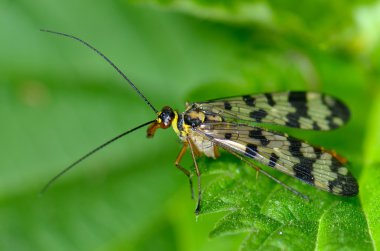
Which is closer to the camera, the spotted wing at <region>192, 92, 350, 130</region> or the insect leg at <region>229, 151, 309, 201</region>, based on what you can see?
the insect leg at <region>229, 151, 309, 201</region>

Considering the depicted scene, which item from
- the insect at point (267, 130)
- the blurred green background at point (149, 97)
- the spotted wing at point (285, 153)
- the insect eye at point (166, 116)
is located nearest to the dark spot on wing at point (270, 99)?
the insect at point (267, 130)

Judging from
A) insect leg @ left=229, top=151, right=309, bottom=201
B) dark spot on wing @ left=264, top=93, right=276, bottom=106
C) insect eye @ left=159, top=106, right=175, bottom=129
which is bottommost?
insect leg @ left=229, top=151, right=309, bottom=201

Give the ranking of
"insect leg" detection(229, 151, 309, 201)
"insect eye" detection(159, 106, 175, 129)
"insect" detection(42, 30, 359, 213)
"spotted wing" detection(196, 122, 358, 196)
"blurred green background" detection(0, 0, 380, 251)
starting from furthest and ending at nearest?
"blurred green background" detection(0, 0, 380, 251) → "insect eye" detection(159, 106, 175, 129) → "insect" detection(42, 30, 359, 213) → "spotted wing" detection(196, 122, 358, 196) → "insect leg" detection(229, 151, 309, 201)

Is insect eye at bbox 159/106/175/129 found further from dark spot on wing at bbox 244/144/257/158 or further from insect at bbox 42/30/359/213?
dark spot on wing at bbox 244/144/257/158

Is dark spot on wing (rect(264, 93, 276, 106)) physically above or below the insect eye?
below

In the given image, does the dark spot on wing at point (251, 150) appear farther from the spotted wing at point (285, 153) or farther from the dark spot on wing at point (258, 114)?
the dark spot on wing at point (258, 114)

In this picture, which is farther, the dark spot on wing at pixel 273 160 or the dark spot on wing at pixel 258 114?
the dark spot on wing at pixel 258 114

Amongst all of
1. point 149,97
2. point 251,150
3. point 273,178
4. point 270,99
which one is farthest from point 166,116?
point 149,97

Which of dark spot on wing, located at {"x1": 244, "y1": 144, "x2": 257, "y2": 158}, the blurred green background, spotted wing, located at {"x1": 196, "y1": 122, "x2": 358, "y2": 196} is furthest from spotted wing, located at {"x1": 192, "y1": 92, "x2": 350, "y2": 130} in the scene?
dark spot on wing, located at {"x1": 244, "y1": 144, "x2": 257, "y2": 158}
